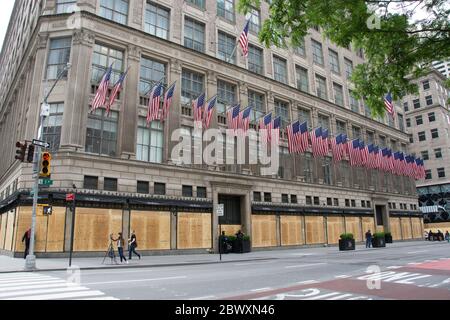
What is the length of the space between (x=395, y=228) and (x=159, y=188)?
41.6 meters

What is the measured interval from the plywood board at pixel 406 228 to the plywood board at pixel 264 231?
30.2 meters

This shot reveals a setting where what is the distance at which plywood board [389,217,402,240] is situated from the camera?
178 feet

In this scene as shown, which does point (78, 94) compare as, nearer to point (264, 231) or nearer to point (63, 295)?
point (63, 295)

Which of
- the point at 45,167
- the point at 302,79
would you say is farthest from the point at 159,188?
the point at 302,79

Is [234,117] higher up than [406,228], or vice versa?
[234,117]

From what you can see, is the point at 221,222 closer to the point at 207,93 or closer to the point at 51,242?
the point at 207,93

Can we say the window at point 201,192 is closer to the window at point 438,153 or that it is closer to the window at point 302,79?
the window at point 302,79

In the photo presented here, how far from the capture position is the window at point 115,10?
29.9m

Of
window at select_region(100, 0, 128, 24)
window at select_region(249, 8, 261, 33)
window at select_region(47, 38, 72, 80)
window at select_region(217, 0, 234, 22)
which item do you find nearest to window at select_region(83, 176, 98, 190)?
window at select_region(47, 38, 72, 80)

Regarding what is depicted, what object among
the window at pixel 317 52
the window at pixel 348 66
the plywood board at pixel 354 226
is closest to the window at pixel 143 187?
the plywood board at pixel 354 226

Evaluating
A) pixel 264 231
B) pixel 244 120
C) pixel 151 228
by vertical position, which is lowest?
pixel 264 231

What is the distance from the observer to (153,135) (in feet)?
99.6

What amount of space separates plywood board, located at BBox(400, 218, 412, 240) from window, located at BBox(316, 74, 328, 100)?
966 inches

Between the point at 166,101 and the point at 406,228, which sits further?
the point at 406,228
